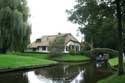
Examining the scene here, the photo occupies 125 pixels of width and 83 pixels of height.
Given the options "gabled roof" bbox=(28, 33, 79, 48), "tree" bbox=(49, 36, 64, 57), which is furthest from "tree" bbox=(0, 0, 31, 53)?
"gabled roof" bbox=(28, 33, 79, 48)

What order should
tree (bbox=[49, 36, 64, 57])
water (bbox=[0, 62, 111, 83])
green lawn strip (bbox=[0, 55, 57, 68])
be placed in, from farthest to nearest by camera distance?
tree (bbox=[49, 36, 64, 57]), green lawn strip (bbox=[0, 55, 57, 68]), water (bbox=[0, 62, 111, 83])

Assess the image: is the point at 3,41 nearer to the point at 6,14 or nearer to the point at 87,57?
the point at 6,14

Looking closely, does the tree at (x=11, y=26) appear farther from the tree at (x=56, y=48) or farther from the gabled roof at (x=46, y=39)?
the gabled roof at (x=46, y=39)

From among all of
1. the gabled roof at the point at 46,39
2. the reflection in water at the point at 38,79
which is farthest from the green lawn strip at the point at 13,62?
the gabled roof at the point at 46,39

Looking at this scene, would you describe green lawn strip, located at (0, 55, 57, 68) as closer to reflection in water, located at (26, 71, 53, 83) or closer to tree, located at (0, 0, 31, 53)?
tree, located at (0, 0, 31, 53)

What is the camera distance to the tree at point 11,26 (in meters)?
31.4

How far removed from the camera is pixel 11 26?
105 ft

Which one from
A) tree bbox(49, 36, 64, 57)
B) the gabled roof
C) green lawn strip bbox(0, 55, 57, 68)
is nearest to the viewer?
green lawn strip bbox(0, 55, 57, 68)

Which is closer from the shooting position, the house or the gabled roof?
the house

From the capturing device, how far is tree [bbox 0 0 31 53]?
31422mm

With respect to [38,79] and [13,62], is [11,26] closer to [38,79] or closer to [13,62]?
[13,62]

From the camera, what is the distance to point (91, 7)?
17.1m

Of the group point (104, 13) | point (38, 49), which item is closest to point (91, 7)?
point (104, 13)

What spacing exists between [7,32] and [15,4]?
4196 mm
